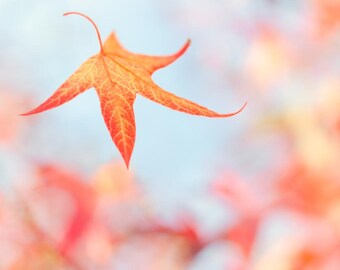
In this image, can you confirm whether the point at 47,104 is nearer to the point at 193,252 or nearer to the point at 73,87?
the point at 73,87

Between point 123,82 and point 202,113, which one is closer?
point 202,113

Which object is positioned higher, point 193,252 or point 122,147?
point 122,147

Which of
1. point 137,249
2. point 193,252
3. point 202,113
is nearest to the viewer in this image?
point 202,113

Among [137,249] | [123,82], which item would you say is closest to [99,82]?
[123,82]

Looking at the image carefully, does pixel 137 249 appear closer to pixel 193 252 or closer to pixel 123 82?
pixel 193 252

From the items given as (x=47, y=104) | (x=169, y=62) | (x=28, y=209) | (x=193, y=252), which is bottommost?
(x=28, y=209)

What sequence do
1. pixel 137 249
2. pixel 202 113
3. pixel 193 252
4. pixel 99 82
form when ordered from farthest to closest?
pixel 137 249 → pixel 193 252 → pixel 99 82 → pixel 202 113
